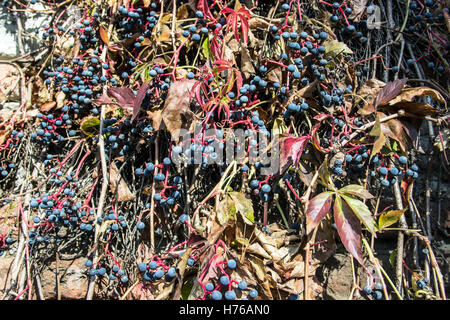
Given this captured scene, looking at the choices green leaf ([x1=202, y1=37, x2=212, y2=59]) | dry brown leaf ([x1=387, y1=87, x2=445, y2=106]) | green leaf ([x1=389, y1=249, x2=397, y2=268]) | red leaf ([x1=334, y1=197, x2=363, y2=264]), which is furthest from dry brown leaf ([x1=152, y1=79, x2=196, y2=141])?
green leaf ([x1=389, y1=249, x2=397, y2=268])

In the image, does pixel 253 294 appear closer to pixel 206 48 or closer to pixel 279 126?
pixel 279 126

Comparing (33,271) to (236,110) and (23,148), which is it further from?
(236,110)

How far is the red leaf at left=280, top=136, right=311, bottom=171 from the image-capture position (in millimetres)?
1117

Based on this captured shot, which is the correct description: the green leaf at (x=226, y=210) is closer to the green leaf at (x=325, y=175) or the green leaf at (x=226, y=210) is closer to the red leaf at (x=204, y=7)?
the green leaf at (x=325, y=175)

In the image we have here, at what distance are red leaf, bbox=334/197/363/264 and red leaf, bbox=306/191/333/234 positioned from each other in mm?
33

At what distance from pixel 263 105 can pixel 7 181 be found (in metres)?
1.15

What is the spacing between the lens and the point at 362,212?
3.39 feet

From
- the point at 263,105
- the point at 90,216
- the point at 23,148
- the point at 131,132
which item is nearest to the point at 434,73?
the point at 263,105

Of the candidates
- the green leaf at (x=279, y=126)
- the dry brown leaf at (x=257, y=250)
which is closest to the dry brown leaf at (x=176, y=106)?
the green leaf at (x=279, y=126)

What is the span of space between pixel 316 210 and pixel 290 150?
0.65 ft

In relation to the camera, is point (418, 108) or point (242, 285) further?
point (418, 108)

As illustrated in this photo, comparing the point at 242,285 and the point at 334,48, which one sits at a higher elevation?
the point at 334,48

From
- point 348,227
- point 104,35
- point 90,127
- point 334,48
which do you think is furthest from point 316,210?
point 104,35

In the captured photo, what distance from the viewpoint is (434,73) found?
4.82ft
